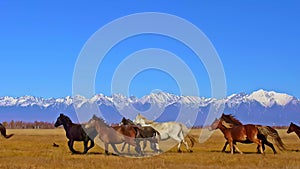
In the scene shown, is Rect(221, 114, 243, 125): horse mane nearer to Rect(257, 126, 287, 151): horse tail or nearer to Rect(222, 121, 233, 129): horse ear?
Rect(222, 121, 233, 129): horse ear

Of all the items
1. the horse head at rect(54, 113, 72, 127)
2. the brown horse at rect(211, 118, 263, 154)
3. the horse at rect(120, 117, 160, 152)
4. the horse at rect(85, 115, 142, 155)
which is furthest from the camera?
the horse at rect(120, 117, 160, 152)

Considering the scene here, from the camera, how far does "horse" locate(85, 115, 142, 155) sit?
86.9 ft

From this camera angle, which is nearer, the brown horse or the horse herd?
the horse herd

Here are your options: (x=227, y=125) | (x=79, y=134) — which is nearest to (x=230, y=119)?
(x=227, y=125)

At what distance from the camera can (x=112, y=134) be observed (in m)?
26.5

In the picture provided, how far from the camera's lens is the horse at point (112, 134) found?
26.5 meters

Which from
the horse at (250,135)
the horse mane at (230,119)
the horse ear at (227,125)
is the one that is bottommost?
the horse at (250,135)

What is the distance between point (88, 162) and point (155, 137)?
8.31m

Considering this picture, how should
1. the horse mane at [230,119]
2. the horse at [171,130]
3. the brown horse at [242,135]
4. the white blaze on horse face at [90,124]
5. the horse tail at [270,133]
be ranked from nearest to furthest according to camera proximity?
the white blaze on horse face at [90,124], the brown horse at [242,135], the horse tail at [270,133], the horse mane at [230,119], the horse at [171,130]

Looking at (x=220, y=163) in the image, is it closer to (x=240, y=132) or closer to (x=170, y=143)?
(x=240, y=132)

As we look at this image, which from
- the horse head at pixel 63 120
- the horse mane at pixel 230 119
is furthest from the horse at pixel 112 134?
the horse mane at pixel 230 119

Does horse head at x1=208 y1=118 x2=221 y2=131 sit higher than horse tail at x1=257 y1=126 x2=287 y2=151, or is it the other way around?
horse head at x1=208 y1=118 x2=221 y2=131

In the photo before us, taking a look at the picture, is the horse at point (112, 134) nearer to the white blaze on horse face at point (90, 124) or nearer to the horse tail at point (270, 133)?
the white blaze on horse face at point (90, 124)

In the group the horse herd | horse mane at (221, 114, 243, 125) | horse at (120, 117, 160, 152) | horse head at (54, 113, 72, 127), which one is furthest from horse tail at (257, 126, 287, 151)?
horse head at (54, 113, 72, 127)
